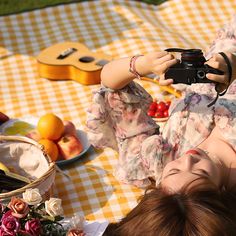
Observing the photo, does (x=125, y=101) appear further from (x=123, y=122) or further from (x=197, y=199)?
(x=197, y=199)

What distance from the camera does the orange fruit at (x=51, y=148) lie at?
6.81ft

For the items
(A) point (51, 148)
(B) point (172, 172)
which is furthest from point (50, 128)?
(B) point (172, 172)

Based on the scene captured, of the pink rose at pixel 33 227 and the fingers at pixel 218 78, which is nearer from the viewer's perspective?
the pink rose at pixel 33 227

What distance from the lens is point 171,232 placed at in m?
1.32

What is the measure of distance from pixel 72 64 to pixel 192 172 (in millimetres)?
1330

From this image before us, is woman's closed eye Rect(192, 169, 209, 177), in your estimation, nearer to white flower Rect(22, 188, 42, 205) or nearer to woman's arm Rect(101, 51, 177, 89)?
woman's arm Rect(101, 51, 177, 89)

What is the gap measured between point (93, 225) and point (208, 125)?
1.70 feet

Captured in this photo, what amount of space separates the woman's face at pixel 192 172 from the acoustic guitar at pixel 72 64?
1086mm

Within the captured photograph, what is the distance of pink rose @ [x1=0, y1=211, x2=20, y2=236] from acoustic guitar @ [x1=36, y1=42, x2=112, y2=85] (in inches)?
52.2

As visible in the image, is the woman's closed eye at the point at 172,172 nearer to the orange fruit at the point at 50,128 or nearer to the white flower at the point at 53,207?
the white flower at the point at 53,207

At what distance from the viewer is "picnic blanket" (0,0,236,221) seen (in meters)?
2.04

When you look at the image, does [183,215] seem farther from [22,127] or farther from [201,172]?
[22,127]

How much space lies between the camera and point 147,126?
6.57ft

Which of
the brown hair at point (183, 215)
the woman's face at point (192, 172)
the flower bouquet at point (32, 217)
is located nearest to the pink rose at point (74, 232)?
the flower bouquet at point (32, 217)
